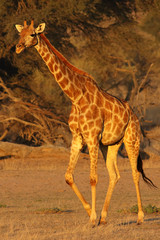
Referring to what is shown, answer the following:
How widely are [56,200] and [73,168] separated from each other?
497cm

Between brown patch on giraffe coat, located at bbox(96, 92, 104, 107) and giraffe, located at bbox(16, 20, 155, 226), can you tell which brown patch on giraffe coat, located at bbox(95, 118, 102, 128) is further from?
brown patch on giraffe coat, located at bbox(96, 92, 104, 107)

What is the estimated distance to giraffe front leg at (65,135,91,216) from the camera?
25.7 ft

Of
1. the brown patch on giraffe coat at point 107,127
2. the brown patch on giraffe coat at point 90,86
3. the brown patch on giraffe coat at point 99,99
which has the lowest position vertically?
the brown patch on giraffe coat at point 107,127

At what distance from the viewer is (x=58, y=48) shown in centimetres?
2088

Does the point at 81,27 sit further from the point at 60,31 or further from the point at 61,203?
the point at 61,203

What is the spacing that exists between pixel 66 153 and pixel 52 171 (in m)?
2.19

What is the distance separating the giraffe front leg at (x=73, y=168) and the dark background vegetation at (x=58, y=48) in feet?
35.8

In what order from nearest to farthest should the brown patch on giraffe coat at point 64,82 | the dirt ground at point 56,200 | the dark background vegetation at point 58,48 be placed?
the dirt ground at point 56,200 → the brown patch on giraffe coat at point 64,82 → the dark background vegetation at point 58,48

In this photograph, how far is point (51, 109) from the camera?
75.8 feet

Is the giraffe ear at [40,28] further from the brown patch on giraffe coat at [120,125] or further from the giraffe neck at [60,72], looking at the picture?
the brown patch on giraffe coat at [120,125]

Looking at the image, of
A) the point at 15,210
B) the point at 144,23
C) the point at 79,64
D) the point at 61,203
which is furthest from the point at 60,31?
the point at 15,210

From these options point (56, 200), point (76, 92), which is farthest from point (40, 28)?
point (56, 200)

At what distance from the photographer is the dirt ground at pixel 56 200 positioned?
6973 millimetres

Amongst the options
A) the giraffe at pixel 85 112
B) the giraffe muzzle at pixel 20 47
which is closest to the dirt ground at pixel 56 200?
the giraffe at pixel 85 112
